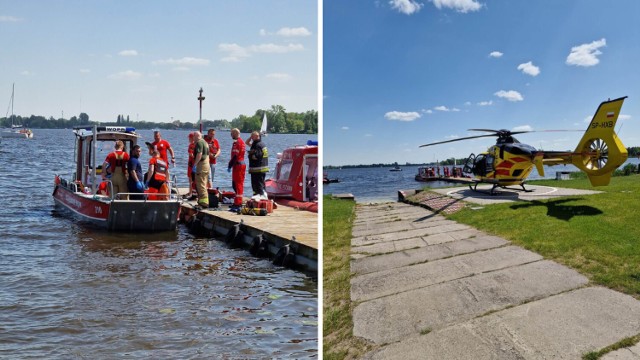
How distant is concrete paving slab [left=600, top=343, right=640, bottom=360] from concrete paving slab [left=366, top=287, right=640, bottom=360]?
0.21 feet

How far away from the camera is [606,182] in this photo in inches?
141

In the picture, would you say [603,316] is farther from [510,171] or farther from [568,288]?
[510,171]

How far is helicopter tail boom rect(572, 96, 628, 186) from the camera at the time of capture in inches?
129

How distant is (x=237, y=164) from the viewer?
33.7 feet

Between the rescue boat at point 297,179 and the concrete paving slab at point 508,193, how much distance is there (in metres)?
5.69

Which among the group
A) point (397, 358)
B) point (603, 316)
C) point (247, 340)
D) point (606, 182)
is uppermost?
point (606, 182)

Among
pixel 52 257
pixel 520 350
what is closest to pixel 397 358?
pixel 520 350

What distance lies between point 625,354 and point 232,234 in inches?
301

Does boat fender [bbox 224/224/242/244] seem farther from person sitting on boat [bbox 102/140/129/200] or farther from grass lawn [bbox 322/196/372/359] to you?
grass lawn [bbox 322/196/372/359]

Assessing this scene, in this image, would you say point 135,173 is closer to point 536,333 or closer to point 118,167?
point 118,167

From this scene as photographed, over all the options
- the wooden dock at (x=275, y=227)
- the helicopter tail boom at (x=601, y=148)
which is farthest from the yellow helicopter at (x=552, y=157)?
the wooden dock at (x=275, y=227)

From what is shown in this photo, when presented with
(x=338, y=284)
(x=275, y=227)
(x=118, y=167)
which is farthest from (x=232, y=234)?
(x=338, y=284)

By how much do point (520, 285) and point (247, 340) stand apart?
283 centimetres

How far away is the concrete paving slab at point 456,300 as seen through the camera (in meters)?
2.95
